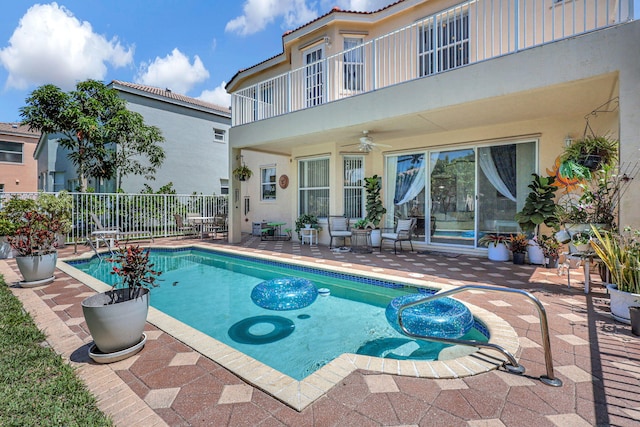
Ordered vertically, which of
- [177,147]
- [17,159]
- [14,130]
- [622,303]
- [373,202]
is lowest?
A: [622,303]

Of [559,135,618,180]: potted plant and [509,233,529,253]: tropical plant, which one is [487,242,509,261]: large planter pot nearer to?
[509,233,529,253]: tropical plant

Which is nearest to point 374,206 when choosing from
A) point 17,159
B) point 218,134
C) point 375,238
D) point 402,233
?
point 375,238

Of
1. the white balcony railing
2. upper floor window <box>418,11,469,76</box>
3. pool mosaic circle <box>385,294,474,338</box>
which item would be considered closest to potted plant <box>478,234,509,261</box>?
the white balcony railing

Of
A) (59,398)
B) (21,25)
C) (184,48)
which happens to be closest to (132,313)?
(59,398)

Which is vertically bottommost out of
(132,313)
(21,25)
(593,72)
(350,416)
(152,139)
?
(350,416)

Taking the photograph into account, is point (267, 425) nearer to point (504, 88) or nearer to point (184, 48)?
point (504, 88)

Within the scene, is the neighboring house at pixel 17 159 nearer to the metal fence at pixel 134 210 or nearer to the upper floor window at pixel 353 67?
the metal fence at pixel 134 210

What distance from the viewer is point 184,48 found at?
13414mm

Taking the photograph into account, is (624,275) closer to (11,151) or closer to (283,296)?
(283,296)

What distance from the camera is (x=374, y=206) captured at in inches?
370

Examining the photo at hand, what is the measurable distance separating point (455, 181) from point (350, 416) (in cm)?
774

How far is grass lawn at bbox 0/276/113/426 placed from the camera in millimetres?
1966

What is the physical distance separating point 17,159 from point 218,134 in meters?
16.0

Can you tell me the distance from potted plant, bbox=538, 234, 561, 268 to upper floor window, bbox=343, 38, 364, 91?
6630mm
